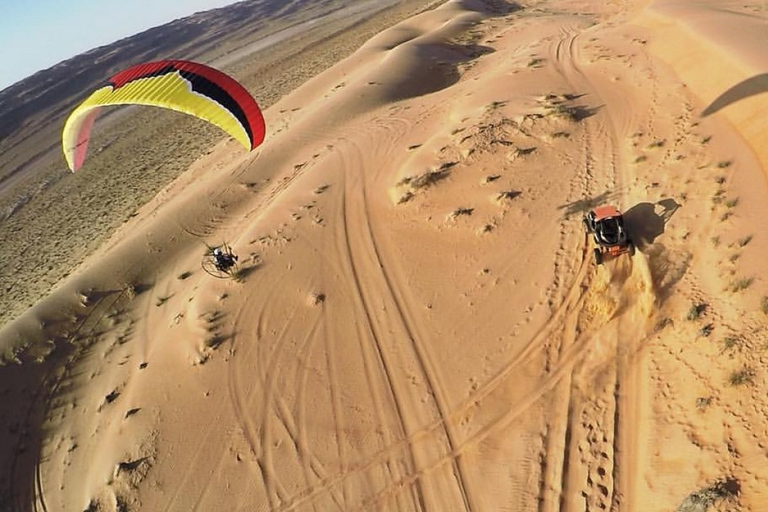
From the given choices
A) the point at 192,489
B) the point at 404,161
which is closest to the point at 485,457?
the point at 192,489

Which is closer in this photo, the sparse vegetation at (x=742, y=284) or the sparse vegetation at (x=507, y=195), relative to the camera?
the sparse vegetation at (x=742, y=284)

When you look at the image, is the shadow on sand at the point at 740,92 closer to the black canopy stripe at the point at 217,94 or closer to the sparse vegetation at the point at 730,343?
the sparse vegetation at the point at 730,343

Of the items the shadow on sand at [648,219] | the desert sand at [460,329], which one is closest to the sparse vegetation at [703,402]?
the desert sand at [460,329]

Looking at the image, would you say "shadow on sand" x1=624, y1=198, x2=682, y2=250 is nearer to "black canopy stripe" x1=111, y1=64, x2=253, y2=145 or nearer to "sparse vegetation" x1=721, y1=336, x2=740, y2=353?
"sparse vegetation" x1=721, y1=336, x2=740, y2=353

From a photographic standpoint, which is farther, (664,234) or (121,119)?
(121,119)

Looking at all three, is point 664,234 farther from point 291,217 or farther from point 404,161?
point 291,217
